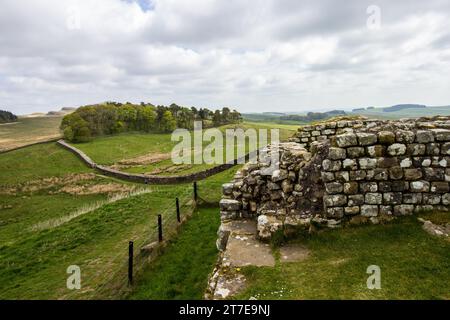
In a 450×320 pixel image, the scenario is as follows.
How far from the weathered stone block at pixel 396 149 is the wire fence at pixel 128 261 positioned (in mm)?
7993

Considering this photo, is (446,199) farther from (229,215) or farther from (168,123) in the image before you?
(168,123)

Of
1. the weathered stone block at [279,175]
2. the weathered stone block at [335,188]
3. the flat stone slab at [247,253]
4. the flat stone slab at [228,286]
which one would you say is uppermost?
the weathered stone block at [279,175]

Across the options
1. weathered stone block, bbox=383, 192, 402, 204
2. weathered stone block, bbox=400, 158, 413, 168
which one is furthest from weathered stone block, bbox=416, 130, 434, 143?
weathered stone block, bbox=383, 192, 402, 204

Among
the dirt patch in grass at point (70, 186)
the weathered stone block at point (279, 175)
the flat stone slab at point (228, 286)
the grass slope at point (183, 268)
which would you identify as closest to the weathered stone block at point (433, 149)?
the weathered stone block at point (279, 175)

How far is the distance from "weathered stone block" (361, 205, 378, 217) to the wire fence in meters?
Result: 6.94

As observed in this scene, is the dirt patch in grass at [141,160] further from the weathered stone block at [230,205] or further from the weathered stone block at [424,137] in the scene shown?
the weathered stone block at [424,137]

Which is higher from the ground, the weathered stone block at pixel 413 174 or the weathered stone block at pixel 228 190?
the weathered stone block at pixel 413 174

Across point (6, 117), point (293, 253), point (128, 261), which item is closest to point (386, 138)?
point (293, 253)

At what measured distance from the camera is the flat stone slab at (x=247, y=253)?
684 centimetres

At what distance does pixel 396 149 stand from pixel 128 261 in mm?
9303

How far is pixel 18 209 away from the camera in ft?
99.1

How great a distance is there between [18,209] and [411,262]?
34.8 m

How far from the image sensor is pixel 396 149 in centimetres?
740
